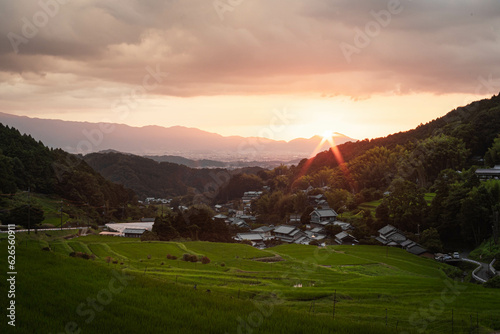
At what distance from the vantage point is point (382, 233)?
48344 mm

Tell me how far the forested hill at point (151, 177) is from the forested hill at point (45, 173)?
173 feet

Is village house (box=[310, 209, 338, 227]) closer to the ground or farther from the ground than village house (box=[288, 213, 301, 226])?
farther from the ground

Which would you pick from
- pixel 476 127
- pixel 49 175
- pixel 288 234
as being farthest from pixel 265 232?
pixel 476 127

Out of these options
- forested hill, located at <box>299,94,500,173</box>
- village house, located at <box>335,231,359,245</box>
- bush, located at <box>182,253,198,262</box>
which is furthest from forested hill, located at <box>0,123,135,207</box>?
forested hill, located at <box>299,94,500,173</box>

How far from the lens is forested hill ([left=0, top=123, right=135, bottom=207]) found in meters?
61.7

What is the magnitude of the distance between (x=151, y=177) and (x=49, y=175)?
235 ft

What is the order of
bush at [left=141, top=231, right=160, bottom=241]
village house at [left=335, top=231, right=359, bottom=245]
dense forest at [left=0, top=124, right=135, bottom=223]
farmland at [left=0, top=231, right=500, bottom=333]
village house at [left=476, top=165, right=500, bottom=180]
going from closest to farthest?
farmland at [left=0, top=231, right=500, bottom=333] < bush at [left=141, top=231, right=160, bottom=241] < village house at [left=335, top=231, right=359, bottom=245] < village house at [left=476, top=165, right=500, bottom=180] < dense forest at [left=0, top=124, right=135, bottom=223]

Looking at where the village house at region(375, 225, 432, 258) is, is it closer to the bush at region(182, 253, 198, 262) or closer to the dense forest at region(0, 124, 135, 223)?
the bush at region(182, 253, 198, 262)

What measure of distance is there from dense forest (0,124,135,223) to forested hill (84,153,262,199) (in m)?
53.1

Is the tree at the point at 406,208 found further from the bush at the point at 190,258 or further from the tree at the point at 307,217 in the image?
the bush at the point at 190,258

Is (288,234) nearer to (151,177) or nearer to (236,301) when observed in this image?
(236,301)

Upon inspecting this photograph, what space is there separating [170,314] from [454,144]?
65502 millimetres

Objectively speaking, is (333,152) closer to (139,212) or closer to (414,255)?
(139,212)

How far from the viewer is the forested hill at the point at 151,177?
5236 inches
